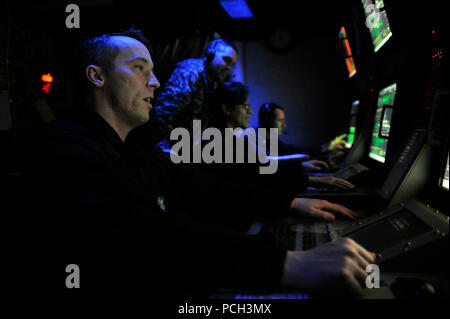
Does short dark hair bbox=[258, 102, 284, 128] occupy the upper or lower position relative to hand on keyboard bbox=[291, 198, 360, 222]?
upper

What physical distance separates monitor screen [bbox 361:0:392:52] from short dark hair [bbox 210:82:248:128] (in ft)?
2.86

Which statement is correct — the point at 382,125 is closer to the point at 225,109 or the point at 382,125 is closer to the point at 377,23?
the point at 377,23

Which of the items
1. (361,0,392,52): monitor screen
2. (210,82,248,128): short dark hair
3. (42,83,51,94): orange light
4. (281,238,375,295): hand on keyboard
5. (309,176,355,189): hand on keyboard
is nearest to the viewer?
(281,238,375,295): hand on keyboard

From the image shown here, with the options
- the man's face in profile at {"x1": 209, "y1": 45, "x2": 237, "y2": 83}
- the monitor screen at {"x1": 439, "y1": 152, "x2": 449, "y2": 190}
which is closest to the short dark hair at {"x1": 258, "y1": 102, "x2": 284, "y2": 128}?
the man's face in profile at {"x1": 209, "y1": 45, "x2": 237, "y2": 83}

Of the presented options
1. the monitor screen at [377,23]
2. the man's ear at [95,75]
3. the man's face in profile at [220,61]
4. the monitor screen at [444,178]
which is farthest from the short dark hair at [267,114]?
the man's ear at [95,75]

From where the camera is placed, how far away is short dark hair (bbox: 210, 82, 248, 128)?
2307 mm

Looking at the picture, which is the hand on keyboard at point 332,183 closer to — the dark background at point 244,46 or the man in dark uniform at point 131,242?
the dark background at point 244,46

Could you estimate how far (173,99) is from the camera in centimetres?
216

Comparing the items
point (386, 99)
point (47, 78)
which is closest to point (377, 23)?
point (386, 99)

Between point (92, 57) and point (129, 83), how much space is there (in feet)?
0.44

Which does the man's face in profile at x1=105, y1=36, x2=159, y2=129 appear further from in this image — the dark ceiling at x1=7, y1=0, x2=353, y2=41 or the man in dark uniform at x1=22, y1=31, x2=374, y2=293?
the dark ceiling at x1=7, y1=0, x2=353, y2=41

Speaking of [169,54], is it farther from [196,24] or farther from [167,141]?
[167,141]
